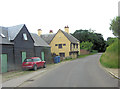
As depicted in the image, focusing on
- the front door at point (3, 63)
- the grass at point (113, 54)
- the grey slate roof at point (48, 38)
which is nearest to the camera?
the grass at point (113, 54)

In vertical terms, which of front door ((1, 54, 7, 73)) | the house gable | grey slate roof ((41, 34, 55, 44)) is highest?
grey slate roof ((41, 34, 55, 44))

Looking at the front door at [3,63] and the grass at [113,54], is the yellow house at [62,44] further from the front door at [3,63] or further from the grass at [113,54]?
A: the grass at [113,54]

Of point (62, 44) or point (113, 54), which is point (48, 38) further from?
point (113, 54)

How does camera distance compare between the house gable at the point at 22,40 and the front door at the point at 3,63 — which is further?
the house gable at the point at 22,40

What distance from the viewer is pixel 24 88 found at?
9328 mm

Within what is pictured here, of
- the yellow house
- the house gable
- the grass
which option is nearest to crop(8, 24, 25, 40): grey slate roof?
the house gable

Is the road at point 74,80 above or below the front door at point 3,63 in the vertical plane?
below

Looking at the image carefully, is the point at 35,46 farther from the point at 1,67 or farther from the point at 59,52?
the point at 59,52

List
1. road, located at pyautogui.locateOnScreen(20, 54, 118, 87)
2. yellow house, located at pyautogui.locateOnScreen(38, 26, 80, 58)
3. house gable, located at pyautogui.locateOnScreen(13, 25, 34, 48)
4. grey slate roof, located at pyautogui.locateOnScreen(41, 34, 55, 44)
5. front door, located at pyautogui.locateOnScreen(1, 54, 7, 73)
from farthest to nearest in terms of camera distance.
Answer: grey slate roof, located at pyautogui.locateOnScreen(41, 34, 55, 44), yellow house, located at pyautogui.locateOnScreen(38, 26, 80, 58), house gable, located at pyautogui.locateOnScreen(13, 25, 34, 48), front door, located at pyautogui.locateOnScreen(1, 54, 7, 73), road, located at pyautogui.locateOnScreen(20, 54, 118, 87)

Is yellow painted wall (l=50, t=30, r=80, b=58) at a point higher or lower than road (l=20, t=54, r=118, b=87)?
higher

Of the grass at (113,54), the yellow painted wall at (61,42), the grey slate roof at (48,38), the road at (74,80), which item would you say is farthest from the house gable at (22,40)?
the grey slate roof at (48,38)

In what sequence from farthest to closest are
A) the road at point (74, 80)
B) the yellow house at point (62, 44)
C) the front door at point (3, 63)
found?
the yellow house at point (62, 44) < the front door at point (3, 63) < the road at point (74, 80)

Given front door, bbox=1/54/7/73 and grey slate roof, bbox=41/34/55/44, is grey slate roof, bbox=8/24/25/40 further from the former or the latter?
grey slate roof, bbox=41/34/55/44

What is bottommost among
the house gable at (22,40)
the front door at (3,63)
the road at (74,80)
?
the road at (74,80)
